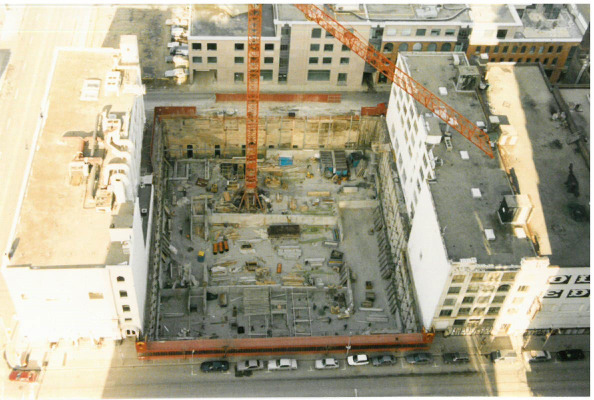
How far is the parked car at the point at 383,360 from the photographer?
125 m

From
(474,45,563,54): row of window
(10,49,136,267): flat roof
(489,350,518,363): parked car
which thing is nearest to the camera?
(10,49,136,267): flat roof

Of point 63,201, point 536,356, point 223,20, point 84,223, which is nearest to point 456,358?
point 536,356

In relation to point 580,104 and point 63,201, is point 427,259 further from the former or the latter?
point 63,201

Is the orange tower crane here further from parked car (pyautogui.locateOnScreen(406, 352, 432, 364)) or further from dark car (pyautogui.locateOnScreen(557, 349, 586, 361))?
dark car (pyautogui.locateOnScreen(557, 349, 586, 361))

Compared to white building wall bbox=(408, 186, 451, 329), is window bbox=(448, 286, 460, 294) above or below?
below

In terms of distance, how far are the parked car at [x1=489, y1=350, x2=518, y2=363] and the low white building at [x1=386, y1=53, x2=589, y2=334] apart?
3.78m

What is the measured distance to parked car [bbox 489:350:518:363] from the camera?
126000mm

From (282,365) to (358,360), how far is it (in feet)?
41.5

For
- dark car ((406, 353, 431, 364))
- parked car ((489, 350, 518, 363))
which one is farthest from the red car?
parked car ((489, 350, 518, 363))

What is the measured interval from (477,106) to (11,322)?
91.4 meters

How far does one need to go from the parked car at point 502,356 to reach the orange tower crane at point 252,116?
178 feet

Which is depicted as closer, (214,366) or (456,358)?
(214,366)

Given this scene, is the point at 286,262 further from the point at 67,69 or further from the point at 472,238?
the point at 67,69

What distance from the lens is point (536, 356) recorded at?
12650cm
